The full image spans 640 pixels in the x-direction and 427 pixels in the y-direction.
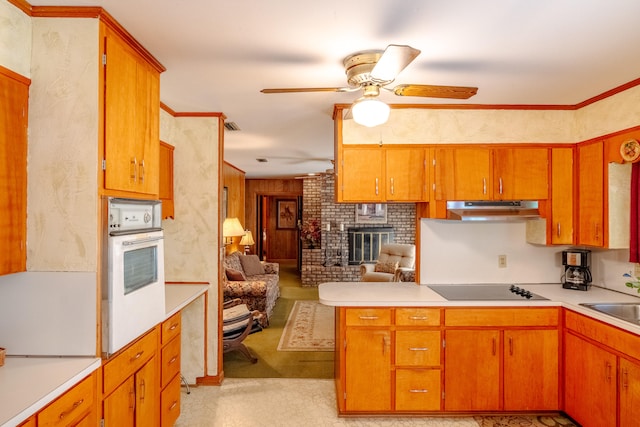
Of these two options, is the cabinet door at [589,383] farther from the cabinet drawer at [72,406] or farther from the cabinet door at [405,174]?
the cabinet drawer at [72,406]

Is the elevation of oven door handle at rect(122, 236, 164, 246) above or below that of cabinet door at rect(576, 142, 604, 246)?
below

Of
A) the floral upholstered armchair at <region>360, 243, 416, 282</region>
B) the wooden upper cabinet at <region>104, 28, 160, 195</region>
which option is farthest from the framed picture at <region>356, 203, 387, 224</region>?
the wooden upper cabinet at <region>104, 28, 160, 195</region>

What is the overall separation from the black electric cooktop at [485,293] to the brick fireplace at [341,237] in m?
4.42

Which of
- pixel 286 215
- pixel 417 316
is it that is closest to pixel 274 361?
pixel 417 316

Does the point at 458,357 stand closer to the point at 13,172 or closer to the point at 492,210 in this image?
the point at 492,210

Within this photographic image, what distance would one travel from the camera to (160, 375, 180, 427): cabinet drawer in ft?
7.73

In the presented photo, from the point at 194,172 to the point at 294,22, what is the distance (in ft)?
6.38

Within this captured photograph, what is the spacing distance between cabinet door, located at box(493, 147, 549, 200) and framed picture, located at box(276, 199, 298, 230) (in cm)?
798

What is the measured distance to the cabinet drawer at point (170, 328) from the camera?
92.7 inches

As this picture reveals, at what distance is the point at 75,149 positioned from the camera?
67.1 inches

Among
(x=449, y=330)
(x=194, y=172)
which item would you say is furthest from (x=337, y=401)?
(x=194, y=172)

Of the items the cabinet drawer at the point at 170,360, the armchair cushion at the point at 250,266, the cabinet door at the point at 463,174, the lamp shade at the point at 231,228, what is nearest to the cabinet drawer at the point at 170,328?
the cabinet drawer at the point at 170,360

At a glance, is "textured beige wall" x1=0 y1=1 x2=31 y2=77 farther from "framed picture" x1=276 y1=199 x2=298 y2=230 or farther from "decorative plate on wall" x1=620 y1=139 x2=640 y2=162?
"framed picture" x1=276 y1=199 x2=298 y2=230

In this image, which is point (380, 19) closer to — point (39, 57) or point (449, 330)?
point (39, 57)
